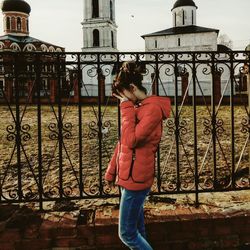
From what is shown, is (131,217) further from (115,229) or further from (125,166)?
(115,229)

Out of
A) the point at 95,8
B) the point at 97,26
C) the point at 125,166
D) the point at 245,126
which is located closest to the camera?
the point at 125,166

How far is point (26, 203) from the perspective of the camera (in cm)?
372

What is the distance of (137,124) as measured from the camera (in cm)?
243

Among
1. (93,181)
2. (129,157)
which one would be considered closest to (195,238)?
(129,157)

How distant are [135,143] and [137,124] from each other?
0.14m

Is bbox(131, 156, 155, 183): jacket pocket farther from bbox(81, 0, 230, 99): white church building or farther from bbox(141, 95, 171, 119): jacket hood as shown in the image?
bbox(81, 0, 230, 99): white church building

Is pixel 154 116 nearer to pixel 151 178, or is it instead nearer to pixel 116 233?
pixel 151 178

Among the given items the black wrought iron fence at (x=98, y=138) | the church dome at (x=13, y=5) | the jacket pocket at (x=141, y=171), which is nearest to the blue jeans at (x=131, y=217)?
the jacket pocket at (x=141, y=171)

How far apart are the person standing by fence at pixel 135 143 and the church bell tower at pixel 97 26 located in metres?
38.9

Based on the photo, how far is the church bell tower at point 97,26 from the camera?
4019 centimetres

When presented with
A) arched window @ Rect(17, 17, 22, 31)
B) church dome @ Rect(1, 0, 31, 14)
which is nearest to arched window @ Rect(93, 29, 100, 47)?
church dome @ Rect(1, 0, 31, 14)

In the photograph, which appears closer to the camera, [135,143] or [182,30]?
[135,143]

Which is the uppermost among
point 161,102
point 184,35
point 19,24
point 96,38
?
point 19,24

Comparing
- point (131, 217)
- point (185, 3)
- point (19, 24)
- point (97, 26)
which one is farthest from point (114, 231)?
point (19, 24)
